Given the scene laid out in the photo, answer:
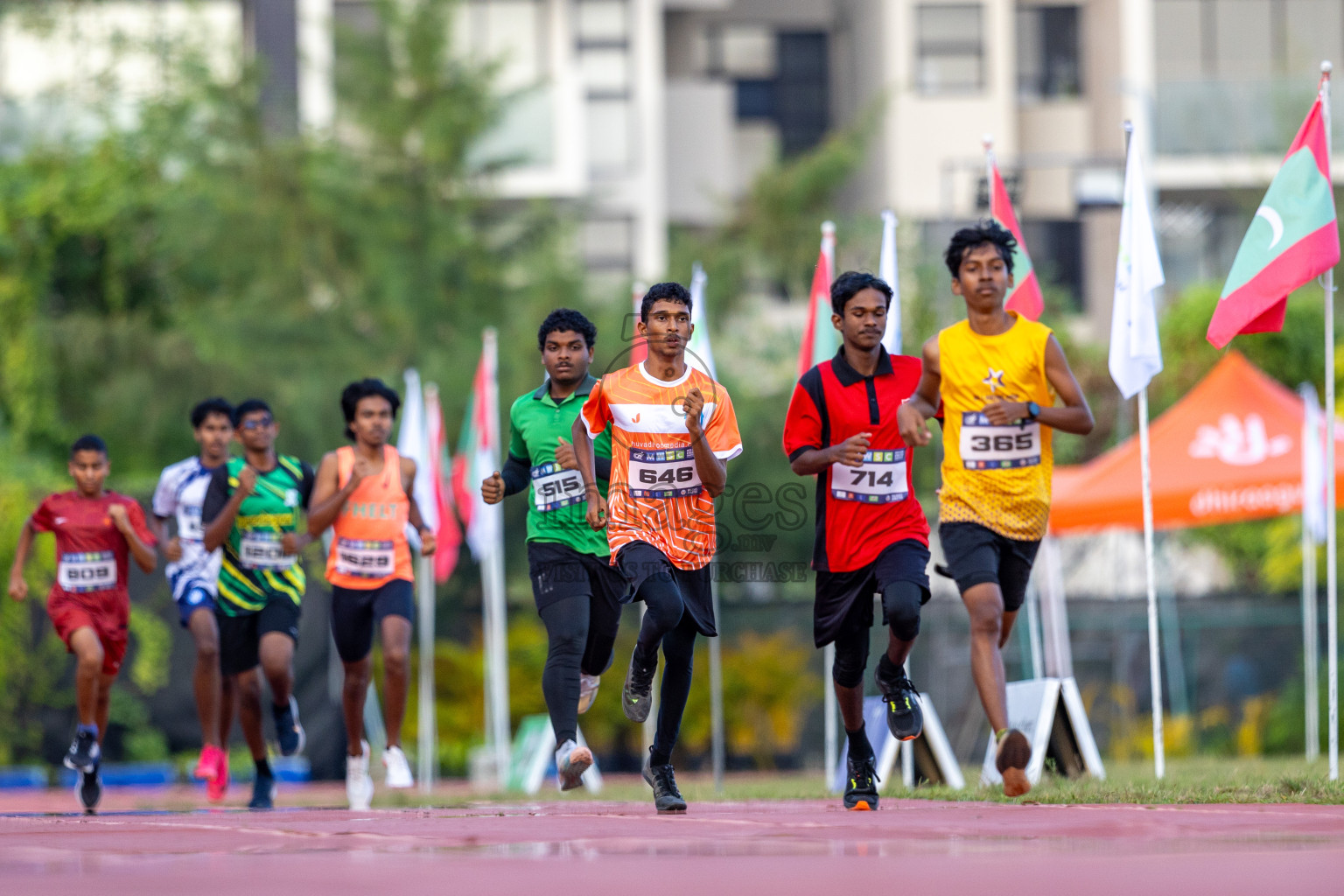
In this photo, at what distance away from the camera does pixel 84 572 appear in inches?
444

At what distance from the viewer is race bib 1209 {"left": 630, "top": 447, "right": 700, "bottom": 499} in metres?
7.84

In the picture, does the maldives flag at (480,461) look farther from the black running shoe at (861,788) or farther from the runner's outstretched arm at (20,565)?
the black running shoe at (861,788)

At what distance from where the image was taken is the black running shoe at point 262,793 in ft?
36.2

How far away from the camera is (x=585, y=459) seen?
821cm

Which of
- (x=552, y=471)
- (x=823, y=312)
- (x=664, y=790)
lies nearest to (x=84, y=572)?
(x=552, y=471)

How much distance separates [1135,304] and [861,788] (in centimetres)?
415

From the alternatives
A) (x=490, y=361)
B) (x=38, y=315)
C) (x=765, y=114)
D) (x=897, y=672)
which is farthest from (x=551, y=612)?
(x=765, y=114)

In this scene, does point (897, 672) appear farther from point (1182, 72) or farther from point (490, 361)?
point (1182, 72)

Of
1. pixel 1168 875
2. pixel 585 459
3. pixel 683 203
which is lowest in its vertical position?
pixel 1168 875

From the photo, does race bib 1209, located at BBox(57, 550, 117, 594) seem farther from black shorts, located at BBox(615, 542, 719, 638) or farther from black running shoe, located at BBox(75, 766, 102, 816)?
black shorts, located at BBox(615, 542, 719, 638)

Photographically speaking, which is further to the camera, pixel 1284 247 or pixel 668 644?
pixel 1284 247

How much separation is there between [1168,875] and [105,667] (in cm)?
797

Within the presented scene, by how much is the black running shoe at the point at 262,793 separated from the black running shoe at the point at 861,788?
429 cm

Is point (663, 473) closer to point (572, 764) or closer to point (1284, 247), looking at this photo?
point (572, 764)
